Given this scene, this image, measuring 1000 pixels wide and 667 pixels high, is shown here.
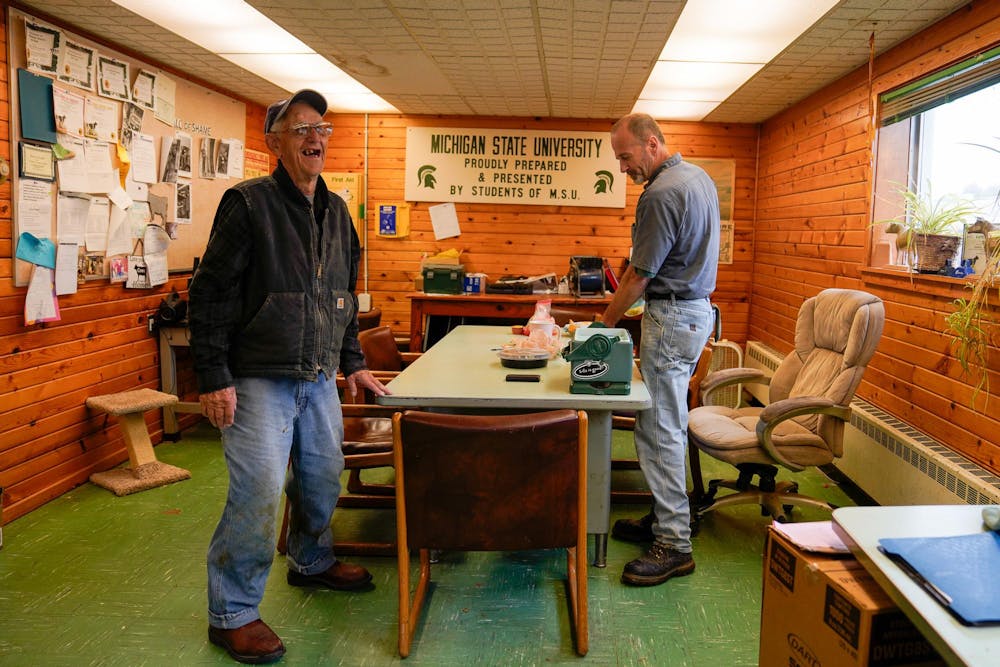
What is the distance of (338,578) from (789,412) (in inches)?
74.0

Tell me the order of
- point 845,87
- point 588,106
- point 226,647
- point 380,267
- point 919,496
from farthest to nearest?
point 380,267, point 588,106, point 845,87, point 919,496, point 226,647

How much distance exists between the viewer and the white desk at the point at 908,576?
94 centimetres

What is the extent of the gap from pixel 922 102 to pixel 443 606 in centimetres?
318

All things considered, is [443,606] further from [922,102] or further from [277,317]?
[922,102]

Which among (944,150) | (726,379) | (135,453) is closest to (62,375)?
(135,453)

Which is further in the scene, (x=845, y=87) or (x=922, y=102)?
(x=845, y=87)

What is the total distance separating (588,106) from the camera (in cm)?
569

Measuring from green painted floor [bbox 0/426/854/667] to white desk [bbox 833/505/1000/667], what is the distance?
116 centimetres

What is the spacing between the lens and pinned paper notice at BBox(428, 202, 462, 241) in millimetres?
6395

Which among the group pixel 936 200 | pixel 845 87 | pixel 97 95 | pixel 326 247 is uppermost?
pixel 845 87

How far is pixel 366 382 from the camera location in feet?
8.32

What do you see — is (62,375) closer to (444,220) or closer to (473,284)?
(473,284)

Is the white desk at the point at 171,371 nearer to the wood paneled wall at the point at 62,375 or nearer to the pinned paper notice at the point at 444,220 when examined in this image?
the wood paneled wall at the point at 62,375

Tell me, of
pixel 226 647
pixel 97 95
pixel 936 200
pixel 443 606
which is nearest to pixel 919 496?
pixel 936 200
